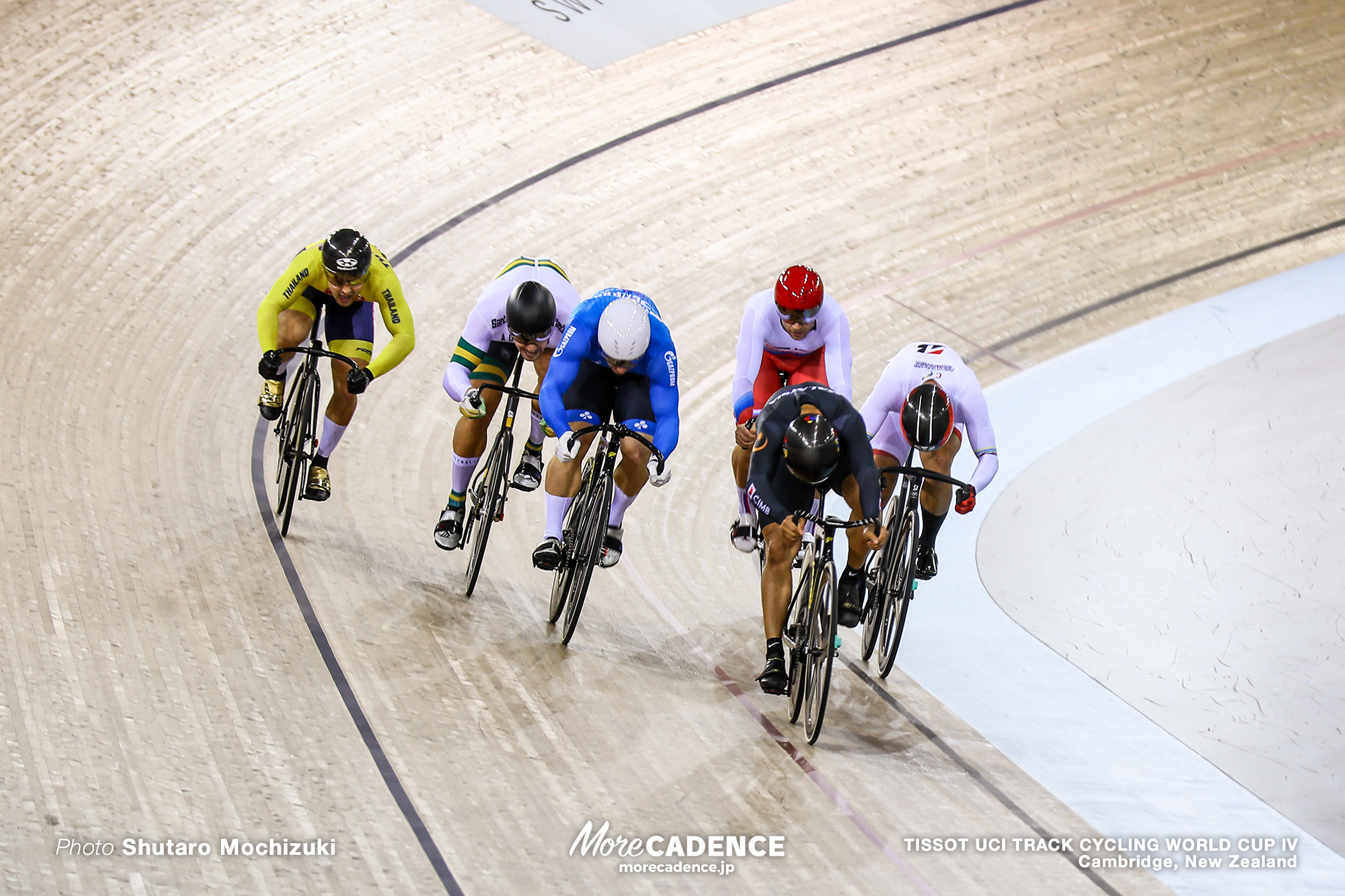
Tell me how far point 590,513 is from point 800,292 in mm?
1071

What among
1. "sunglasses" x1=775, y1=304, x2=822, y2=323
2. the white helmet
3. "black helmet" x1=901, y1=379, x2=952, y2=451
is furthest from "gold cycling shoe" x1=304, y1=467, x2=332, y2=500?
"black helmet" x1=901, y1=379, x2=952, y2=451

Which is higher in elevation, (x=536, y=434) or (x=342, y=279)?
(x=342, y=279)

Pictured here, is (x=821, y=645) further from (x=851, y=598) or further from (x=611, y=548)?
(x=611, y=548)

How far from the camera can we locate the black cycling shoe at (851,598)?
363 centimetres

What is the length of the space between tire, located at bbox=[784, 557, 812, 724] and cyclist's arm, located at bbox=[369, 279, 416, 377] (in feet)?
5.58

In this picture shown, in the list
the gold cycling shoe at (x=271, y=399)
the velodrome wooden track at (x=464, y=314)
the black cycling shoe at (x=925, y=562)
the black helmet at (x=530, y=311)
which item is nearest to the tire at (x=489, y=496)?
the velodrome wooden track at (x=464, y=314)

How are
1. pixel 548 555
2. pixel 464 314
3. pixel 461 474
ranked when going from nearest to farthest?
pixel 548 555 < pixel 461 474 < pixel 464 314

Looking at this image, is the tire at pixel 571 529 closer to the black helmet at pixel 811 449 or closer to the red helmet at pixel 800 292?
the black helmet at pixel 811 449

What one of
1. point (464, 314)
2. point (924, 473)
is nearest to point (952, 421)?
point (924, 473)

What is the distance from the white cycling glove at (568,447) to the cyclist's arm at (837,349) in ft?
3.52

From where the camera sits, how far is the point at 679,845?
10.5ft

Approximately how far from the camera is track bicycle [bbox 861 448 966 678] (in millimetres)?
4070

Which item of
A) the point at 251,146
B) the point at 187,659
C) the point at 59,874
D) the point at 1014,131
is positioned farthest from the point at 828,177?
the point at 59,874

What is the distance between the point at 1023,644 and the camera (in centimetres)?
462
